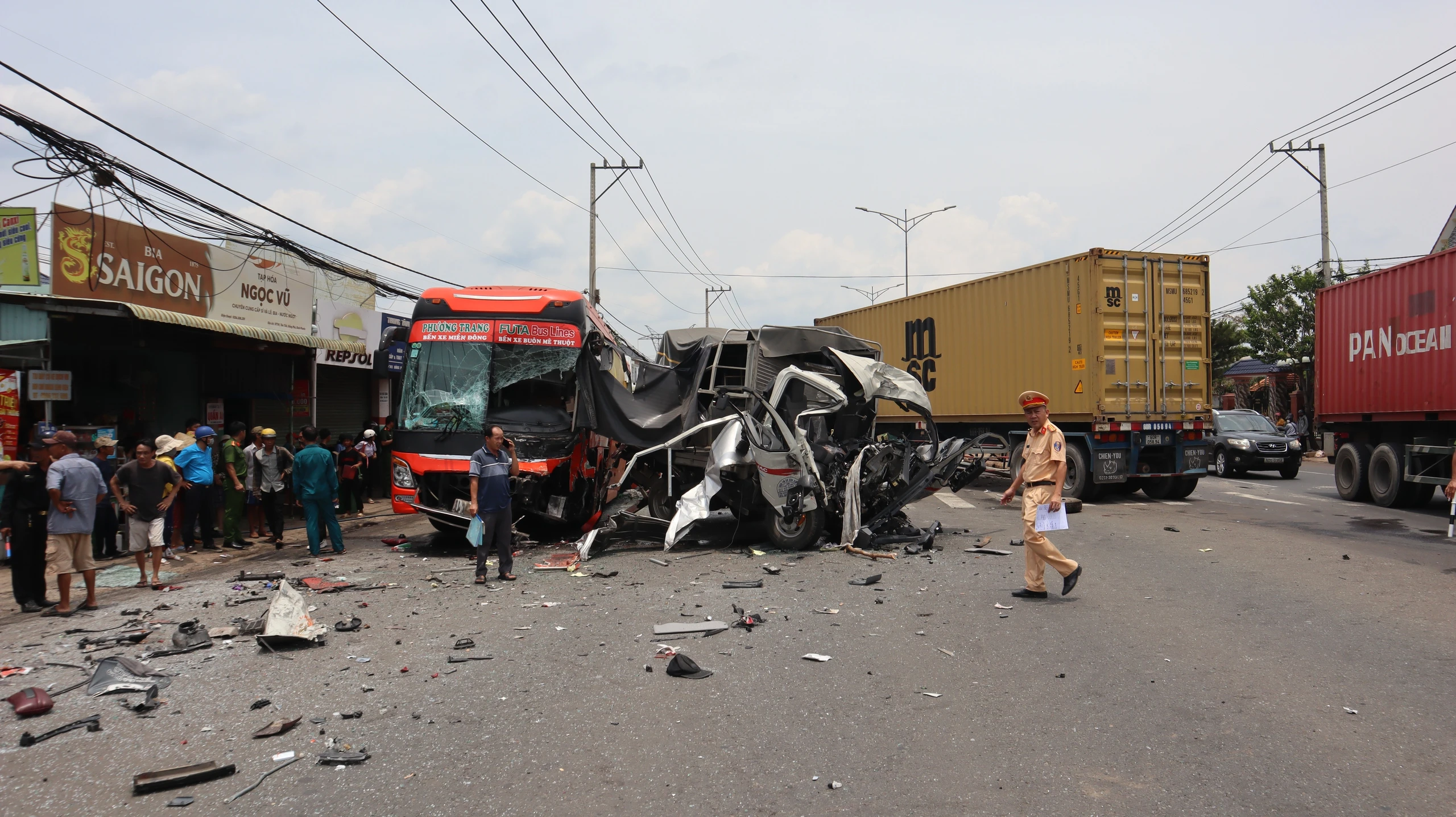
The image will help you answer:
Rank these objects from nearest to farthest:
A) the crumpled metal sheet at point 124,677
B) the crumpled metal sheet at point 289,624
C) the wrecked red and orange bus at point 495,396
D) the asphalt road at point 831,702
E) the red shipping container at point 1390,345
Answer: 1. the asphalt road at point 831,702
2. the crumpled metal sheet at point 124,677
3. the crumpled metal sheet at point 289,624
4. the wrecked red and orange bus at point 495,396
5. the red shipping container at point 1390,345

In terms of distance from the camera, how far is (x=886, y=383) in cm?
1110

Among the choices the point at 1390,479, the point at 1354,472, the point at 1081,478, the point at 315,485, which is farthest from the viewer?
the point at 1354,472

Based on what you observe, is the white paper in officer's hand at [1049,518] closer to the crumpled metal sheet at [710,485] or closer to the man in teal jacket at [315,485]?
the crumpled metal sheet at [710,485]

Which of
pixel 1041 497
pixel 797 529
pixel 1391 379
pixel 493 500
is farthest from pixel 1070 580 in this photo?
pixel 1391 379

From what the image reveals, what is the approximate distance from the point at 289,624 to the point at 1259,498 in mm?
15823

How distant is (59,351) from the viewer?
1248cm

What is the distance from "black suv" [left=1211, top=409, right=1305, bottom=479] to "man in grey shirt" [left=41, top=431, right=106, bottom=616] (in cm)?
2050

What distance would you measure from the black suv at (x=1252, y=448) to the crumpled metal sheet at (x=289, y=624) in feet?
63.7

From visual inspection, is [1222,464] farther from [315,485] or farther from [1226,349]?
[1226,349]

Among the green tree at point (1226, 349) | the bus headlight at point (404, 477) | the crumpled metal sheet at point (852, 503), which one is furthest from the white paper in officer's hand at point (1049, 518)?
the green tree at point (1226, 349)

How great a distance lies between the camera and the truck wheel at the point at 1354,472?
50.3 feet

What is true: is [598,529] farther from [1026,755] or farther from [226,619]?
[1026,755]

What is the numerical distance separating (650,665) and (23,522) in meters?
5.97

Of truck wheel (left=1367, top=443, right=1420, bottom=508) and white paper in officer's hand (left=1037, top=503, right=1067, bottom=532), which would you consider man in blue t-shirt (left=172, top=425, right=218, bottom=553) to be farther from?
truck wheel (left=1367, top=443, right=1420, bottom=508)
